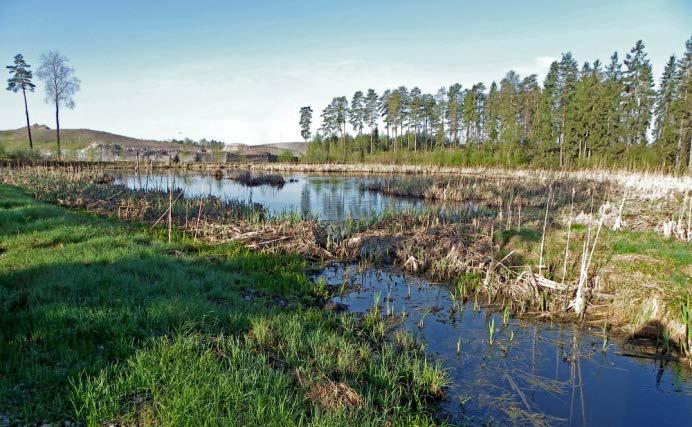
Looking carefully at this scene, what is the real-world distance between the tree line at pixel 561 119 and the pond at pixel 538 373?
112 ft

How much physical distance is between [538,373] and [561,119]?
5426 cm

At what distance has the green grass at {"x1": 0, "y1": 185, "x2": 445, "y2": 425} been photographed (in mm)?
3824

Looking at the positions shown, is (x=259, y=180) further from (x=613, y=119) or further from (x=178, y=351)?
(x=613, y=119)

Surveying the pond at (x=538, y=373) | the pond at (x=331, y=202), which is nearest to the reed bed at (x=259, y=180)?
the pond at (x=331, y=202)

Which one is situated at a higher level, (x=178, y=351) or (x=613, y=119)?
(x=613, y=119)

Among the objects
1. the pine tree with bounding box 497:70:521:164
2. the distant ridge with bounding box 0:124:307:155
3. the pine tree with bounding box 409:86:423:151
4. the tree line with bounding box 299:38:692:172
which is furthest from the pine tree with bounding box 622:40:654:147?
the distant ridge with bounding box 0:124:307:155

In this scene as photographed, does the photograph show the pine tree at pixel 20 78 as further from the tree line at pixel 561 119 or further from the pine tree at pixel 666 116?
the pine tree at pixel 666 116

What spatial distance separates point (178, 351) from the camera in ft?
15.5

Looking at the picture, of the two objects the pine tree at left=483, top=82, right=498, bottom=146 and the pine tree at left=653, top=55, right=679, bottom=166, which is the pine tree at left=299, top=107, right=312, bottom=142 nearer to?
the pine tree at left=483, top=82, right=498, bottom=146

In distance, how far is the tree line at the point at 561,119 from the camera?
4312 centimetres

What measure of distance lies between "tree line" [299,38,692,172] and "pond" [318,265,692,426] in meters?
34.1

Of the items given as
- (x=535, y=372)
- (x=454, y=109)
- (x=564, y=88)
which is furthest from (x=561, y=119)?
(x=535, y=372)

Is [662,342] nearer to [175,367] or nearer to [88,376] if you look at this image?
[175,367]

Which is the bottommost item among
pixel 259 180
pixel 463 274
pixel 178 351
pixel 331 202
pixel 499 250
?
pixel 463 274
